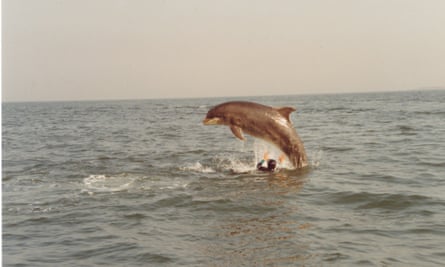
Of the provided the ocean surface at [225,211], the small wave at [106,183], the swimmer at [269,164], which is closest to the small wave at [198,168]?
the ocean surface at [225,211]

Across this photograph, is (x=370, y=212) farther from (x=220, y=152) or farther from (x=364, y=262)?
(x=220, y=152)

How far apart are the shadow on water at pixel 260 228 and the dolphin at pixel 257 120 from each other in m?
1.90

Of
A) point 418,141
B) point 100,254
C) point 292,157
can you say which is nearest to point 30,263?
point 100,254

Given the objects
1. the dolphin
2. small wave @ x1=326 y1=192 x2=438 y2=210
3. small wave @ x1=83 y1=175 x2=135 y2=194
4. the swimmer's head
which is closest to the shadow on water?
small wave @ x1=326 y1=192 x2=438 y2=210

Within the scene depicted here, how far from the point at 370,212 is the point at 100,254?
5.79 metres

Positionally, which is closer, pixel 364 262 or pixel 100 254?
pixel 364 262

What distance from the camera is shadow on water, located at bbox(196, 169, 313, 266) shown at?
24.9ft

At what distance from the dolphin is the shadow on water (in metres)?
1.90

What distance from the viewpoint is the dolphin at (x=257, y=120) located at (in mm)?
14852

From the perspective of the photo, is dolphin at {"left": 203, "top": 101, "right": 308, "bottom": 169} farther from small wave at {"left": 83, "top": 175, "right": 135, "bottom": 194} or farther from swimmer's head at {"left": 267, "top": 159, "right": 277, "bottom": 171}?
small wave at {"left": 83, "top": 175, "right": 135, "bottom": 194}

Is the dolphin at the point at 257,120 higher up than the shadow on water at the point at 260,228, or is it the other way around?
the dolphin at the point at 257,120

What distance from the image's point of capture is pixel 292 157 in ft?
51.7

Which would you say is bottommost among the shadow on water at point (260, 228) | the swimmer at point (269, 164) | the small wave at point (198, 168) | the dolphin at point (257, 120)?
the shadow on water at point (260, 228)

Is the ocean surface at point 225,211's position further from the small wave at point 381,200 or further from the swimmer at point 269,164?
the swimmer at point 269,164
